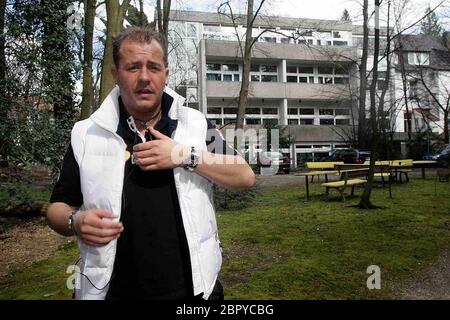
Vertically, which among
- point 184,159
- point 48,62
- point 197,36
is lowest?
point 184,159

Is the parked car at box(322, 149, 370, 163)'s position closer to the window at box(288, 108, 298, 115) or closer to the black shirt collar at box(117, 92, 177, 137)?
the window at box(288, 108, 298, 115)

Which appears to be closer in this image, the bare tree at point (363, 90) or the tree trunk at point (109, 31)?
the tree trunk at point (109, 31)

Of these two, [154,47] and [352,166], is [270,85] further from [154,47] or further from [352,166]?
[154,47]

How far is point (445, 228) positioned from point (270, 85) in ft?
102

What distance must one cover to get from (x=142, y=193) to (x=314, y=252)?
4.99 meters

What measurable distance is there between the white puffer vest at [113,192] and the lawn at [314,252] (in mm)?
2831

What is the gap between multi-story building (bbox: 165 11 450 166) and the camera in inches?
1409

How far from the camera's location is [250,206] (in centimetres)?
1154

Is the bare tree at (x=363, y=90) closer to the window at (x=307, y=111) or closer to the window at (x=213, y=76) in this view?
the window at (x=307, y=111)

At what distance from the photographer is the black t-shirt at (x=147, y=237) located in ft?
5.75

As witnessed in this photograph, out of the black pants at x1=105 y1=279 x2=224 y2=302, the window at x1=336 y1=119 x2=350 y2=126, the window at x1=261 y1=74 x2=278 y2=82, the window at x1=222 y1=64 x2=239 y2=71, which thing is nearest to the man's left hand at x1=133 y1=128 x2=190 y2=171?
the black pants at x1=105 y1=279 x2=224 y2=302

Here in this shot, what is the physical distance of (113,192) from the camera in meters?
1.69

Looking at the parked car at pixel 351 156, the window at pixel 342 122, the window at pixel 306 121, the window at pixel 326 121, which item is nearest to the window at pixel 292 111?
the window at pixel 306 121
